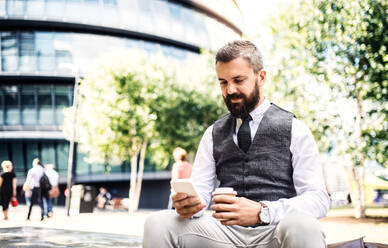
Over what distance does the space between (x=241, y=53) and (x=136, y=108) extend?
20.3 meters

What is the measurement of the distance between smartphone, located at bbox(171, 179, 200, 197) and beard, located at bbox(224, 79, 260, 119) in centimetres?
64

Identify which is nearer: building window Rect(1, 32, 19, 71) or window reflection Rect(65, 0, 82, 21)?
building window Rect(1, 32, 19, 71)

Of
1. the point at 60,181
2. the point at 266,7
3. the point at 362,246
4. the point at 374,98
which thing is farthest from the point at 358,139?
the point at 60,181

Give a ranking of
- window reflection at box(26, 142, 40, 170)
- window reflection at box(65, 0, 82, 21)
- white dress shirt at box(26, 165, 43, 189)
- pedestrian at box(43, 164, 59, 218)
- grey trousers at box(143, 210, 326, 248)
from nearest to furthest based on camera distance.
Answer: grey trousers at box(143, 210, 326, 248)
white dress shirt at box(26, 165, 43, 189)
pedestrian at box(43, 164, 59, 218)
window reflection at box(65, 0, 82, 21)
window reflection at box(26, 142, 40, 170)

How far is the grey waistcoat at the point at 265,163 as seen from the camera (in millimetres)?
2547

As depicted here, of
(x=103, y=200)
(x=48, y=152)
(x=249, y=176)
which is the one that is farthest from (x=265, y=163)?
(x=48, y=152)

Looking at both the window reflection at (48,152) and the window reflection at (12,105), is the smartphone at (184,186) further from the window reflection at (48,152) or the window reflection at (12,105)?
the window reflection at (48,152)

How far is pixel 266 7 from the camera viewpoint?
16.0 meters

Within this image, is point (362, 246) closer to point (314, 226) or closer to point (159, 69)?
point (314, 226)

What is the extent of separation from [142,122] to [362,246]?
19.3 metres

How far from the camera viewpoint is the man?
2277mm

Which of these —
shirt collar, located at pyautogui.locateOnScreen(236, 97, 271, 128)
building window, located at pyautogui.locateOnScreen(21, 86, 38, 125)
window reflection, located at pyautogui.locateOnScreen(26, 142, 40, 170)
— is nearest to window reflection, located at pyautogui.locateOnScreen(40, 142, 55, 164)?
window reflection, located at pyautogui.locateOnScreen(26, 142, 40, 170)

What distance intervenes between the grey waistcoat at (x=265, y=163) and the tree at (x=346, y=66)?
39.5ft

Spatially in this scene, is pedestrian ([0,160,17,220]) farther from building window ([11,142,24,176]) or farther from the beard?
building window ([11,142,24,176])
